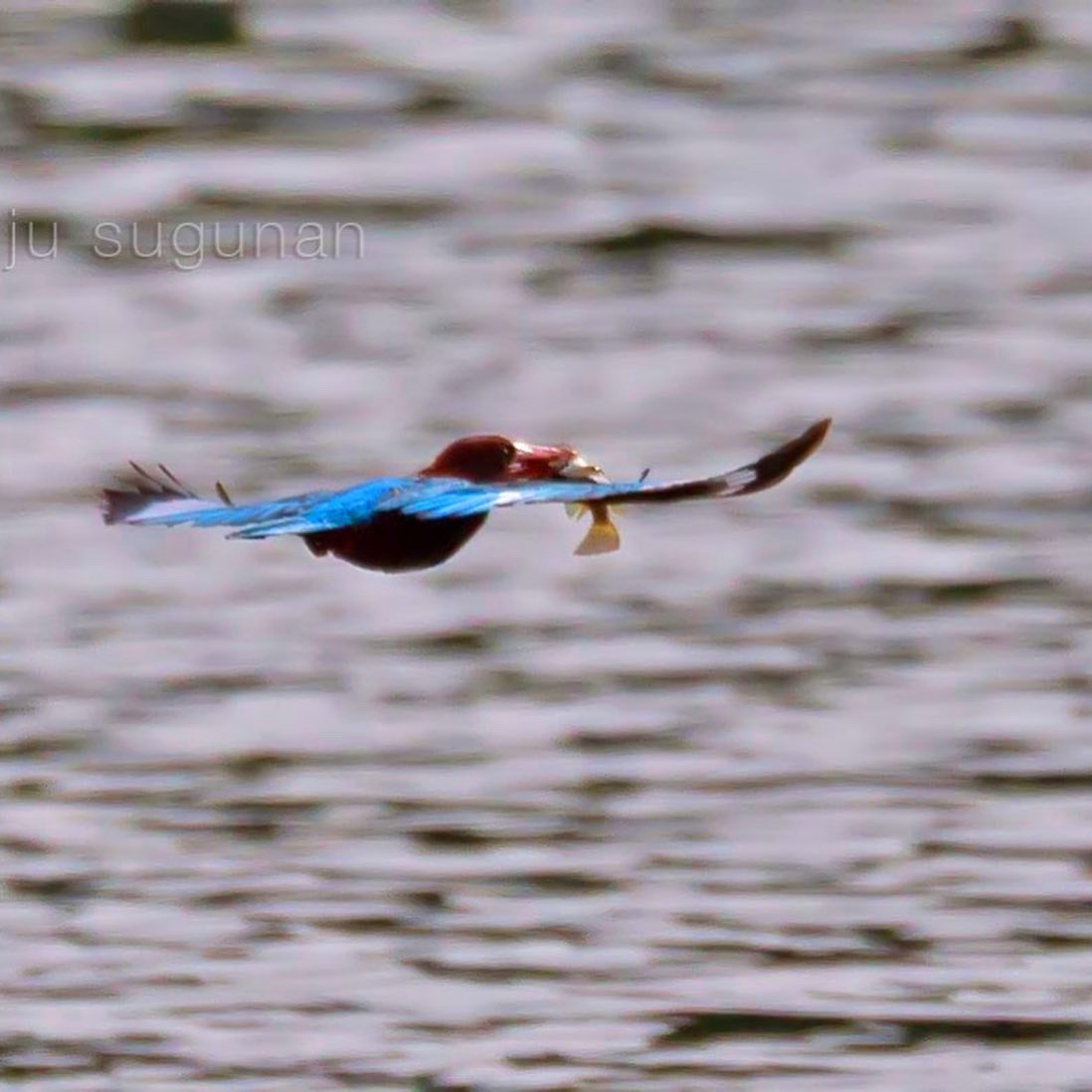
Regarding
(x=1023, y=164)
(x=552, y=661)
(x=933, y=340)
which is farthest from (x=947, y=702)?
(x=1023, y=164)

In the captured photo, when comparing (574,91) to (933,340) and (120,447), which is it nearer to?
(933,340)

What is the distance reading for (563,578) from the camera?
14.9 metres

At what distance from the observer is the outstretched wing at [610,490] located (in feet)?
15.2

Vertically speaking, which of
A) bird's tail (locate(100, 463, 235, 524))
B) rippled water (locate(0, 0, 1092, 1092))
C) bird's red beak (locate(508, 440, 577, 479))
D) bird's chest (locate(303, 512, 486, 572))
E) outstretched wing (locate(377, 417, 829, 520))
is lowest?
rippled water (locate(0, 0, 1092, 1092))

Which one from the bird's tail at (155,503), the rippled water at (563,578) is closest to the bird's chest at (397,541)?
the bird's tail at (155,503)

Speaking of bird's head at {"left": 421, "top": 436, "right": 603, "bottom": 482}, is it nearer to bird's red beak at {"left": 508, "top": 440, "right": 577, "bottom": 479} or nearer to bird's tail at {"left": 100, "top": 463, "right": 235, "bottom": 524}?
bird's red beak at {"left": 508, "top": 440, "right": 577, "bottom": 479}

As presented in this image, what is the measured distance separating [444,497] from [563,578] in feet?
32.4

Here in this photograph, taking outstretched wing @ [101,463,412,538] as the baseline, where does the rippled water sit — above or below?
below

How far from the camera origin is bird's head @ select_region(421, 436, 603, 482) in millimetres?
5148

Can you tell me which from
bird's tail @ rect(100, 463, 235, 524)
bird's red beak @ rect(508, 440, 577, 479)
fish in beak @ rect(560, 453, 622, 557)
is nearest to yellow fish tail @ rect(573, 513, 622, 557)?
fish in beak @ rect(560, 453, 622, 557)

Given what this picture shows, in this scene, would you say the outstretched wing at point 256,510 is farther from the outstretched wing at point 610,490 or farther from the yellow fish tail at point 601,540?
the yellow fish tail at point 601,540

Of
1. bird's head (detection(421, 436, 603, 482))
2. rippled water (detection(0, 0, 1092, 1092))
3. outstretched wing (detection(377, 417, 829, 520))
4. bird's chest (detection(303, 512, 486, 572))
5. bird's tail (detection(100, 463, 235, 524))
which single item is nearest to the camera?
outstretched wing (detection(377, 417, 829, 520))

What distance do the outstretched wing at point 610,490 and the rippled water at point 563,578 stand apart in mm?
4920

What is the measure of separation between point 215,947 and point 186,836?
1.16 m
